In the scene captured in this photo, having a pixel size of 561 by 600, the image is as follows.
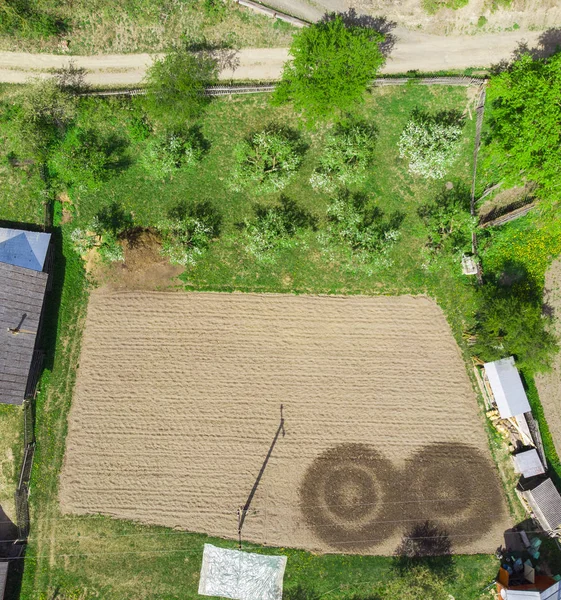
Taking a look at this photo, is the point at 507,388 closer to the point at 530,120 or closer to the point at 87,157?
the point at 530,120

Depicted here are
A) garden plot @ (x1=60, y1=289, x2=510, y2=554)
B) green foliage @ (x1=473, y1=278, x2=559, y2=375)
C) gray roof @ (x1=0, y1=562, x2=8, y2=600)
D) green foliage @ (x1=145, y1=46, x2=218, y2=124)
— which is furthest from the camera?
garden plot @ (x1=60, y1=289, x2=510, y2=554)

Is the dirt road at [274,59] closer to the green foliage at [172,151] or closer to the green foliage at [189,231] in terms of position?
the green foliage at [172,151]

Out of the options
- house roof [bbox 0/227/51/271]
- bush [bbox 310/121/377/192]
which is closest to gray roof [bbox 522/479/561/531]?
bush [bbox 310/121/377/192]

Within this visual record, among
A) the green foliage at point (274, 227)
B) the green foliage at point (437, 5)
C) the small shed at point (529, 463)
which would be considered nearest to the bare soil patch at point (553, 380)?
the small shed at point (529, 463)

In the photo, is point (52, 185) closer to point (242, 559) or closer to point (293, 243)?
point (293, 243)

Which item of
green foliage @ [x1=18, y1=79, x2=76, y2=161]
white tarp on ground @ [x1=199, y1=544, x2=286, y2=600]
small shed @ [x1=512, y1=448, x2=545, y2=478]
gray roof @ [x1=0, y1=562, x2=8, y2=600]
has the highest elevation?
green foliage @ [x1=18, y1=79, x2=76, y2=161]

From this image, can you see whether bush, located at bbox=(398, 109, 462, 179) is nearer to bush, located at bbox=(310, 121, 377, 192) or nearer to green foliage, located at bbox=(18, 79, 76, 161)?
bush, located at bbox=(310, 121, 377, 192)

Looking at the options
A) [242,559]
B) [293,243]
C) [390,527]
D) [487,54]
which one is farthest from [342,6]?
[242,559]
